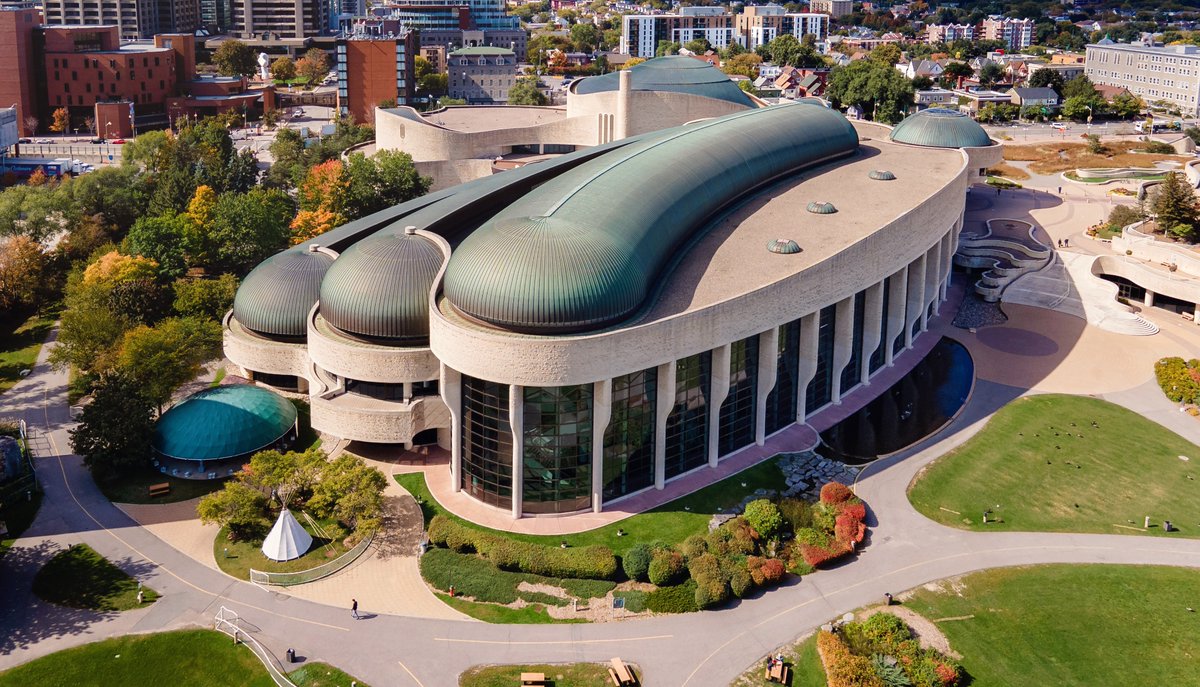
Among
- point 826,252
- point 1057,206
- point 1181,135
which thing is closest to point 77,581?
point 826,252

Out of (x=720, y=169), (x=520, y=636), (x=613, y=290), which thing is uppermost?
(x=720, y=169)

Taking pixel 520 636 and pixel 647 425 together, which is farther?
pixel 647 425

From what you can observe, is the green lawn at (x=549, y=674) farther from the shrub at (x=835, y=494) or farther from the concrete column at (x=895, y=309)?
the concrete column at (x=895, y=309)

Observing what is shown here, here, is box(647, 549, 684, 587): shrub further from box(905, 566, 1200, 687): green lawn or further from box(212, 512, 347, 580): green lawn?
box(212, 512, 347, 580): green lawn

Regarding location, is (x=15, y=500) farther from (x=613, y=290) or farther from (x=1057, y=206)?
(x=1057, y=206)

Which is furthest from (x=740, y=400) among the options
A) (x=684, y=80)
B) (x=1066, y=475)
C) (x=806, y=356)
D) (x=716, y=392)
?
(x=684, y=80)

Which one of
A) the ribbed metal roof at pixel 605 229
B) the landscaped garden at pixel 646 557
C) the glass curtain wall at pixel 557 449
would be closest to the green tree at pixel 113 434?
Result: the landscaped garden at pixel 646 557
